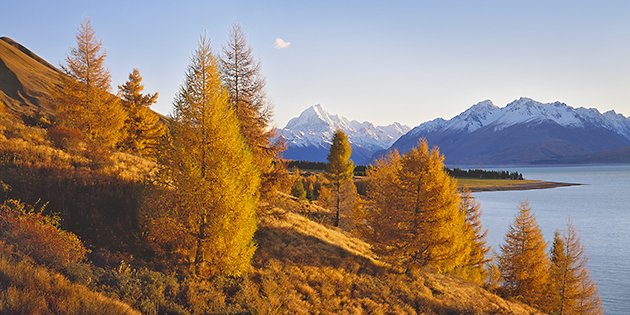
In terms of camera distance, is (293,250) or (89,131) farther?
(89,131)

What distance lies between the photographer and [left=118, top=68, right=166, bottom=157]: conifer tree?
35312 mm

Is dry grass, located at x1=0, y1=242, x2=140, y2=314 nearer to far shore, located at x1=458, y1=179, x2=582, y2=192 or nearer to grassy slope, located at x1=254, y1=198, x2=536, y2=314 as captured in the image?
grassy slope, located at x1=254, y1=198, x2=536, y2=314

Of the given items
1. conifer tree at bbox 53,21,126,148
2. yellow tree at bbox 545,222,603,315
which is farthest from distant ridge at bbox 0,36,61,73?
yellow tree at bbox 545,222,603,315

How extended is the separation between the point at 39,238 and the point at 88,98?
756 inches

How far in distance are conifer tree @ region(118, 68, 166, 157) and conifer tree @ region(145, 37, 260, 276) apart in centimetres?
2253

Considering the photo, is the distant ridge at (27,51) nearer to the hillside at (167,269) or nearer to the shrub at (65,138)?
the shrub at (65,138)

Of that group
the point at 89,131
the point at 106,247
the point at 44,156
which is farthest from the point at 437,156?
the point at 89,131

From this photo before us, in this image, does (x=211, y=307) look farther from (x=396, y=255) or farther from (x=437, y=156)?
(x=437, y=156)

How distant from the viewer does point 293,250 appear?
843 inches

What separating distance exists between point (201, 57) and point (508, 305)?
1040 inches

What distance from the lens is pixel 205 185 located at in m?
13.5

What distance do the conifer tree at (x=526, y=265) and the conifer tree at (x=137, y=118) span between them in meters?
33.6

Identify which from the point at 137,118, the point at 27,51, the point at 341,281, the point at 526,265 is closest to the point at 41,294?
the point at 341,281

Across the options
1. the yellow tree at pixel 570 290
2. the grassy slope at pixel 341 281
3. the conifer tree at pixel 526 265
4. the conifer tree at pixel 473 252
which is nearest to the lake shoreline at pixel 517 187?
the conifer tree at pixel 473 252
